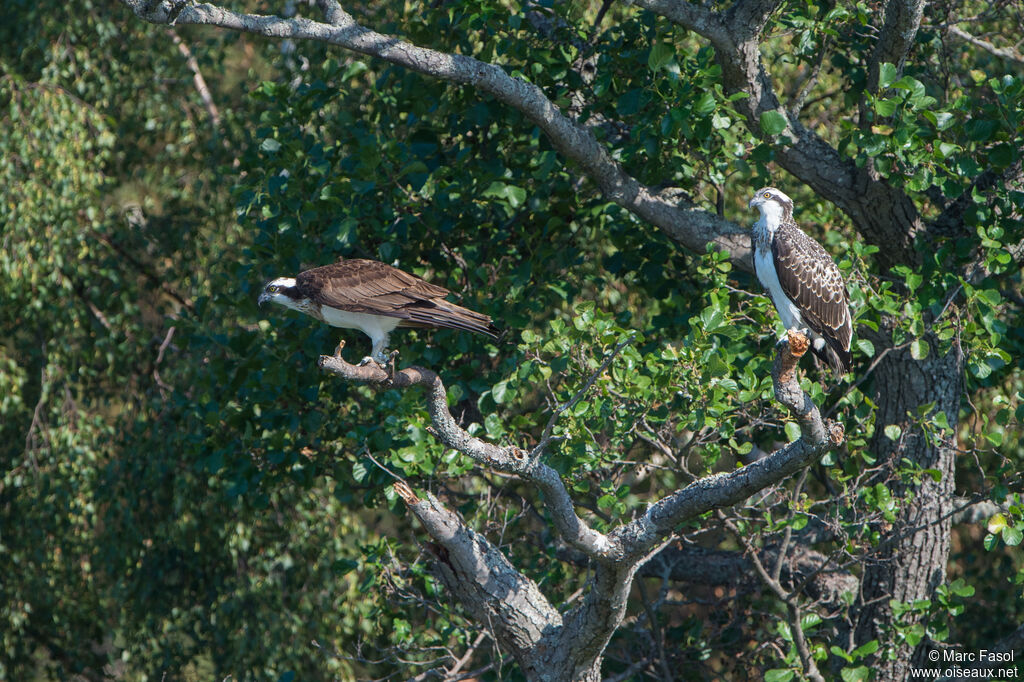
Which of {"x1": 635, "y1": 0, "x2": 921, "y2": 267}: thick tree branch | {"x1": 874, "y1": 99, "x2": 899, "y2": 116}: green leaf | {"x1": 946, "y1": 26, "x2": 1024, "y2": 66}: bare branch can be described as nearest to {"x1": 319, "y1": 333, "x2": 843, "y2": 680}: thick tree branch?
{"x1": 874, "y1": 99, "x2": 899, "y2": 116}: green leaf

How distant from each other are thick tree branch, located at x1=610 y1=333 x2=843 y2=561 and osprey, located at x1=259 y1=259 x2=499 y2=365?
1.23m

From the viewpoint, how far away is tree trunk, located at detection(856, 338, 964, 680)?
6137 millimetres

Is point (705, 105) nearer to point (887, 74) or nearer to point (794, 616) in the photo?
point (887, 74)

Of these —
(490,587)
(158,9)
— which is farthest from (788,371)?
(158,9)

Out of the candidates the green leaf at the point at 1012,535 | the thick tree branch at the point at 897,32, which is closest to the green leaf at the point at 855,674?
the green leaf at the point at 1012,535

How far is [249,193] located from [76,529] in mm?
3560

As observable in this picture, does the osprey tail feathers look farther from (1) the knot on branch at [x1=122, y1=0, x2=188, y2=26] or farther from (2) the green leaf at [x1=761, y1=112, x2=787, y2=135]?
(2) the green leaf at [x1=761, y1=112, x2=787, y2=135]

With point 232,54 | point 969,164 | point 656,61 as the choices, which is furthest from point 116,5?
point 969,164

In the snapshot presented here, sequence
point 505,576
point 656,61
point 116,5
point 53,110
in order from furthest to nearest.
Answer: point 116,5 < point 53,110 < point 656,61 < point 505,576

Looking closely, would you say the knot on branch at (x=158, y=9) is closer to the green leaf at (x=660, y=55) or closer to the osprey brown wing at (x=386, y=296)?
the osprey brown wing at (x=386, y=296)

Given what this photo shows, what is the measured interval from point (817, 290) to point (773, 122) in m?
1.00

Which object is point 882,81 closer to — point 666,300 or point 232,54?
point 666,300

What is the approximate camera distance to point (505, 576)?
5.20 metres

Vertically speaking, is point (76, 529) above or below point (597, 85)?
below
